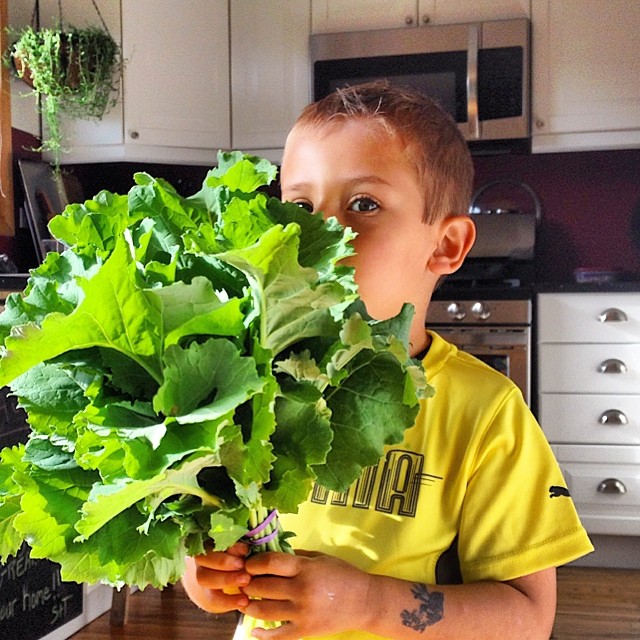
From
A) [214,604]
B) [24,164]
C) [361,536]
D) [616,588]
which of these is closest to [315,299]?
[214,604]

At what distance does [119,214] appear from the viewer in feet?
1.42

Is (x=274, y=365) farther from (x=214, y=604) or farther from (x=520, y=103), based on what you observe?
(x=520, y=103)

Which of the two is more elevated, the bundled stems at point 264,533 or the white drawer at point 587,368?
the bundled stems at point 264,533

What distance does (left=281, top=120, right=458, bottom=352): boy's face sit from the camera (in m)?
0.71

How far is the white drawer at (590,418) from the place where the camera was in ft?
8.95

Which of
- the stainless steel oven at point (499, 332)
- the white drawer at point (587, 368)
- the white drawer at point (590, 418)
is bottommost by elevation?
the white drawer at point (590, 418)

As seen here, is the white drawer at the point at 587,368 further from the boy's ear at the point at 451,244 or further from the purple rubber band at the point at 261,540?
the purple rubber band at the point at 261,540

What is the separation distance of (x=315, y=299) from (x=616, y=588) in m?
2.52

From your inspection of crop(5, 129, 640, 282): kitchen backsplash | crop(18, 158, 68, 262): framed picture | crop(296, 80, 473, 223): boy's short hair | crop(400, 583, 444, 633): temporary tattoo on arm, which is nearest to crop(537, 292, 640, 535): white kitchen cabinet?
crop(5, 129, 640, 282): kitchen backsplash

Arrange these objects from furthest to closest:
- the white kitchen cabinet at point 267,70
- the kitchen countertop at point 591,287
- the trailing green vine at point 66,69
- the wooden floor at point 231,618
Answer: the white kitchen cabinet at point 267,70 < the kitchen countertop at point 591,287 < the trailing green vine at point 66,69 < the wooden floor at point 231,618

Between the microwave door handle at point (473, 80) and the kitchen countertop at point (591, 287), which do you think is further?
the microwave door handle at point (473, 80)

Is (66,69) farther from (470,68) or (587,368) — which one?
(587,368)

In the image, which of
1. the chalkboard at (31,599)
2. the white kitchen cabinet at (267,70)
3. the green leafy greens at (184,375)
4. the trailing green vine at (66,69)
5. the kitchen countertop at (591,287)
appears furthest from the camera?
the white kitchen cabinet at (267,70)

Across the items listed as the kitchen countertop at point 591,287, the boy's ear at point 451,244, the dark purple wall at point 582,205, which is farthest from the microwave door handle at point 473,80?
the boy's ear at point 451,244
